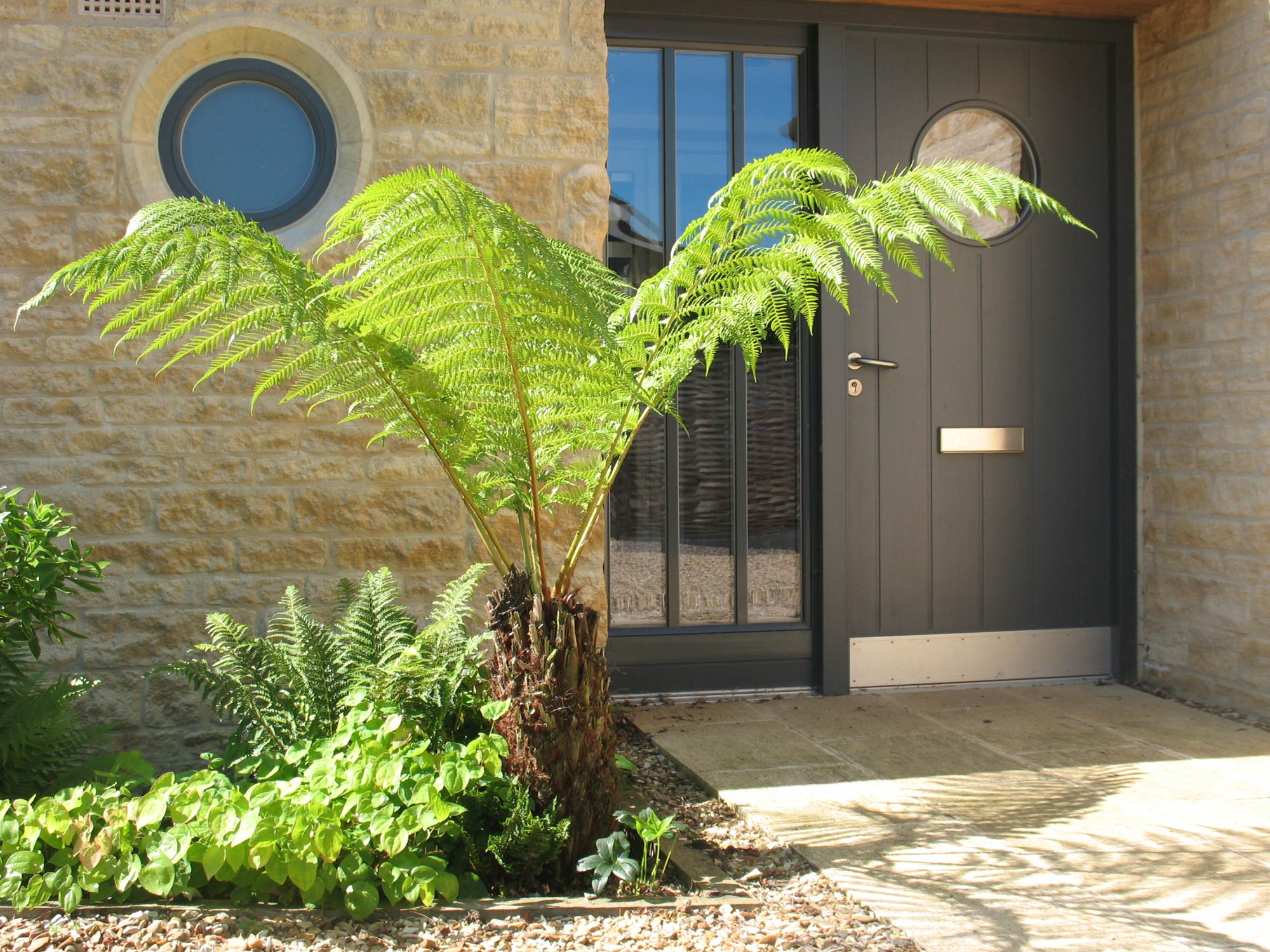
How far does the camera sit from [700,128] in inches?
163

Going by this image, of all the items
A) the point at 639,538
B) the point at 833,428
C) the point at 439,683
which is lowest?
the point at 439,683

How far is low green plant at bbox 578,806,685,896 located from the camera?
229cm

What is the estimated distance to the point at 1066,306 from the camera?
439 centimetres

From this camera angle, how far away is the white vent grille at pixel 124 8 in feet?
10.8

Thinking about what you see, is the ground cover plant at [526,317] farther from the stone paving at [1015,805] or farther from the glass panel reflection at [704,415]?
the glass panel reflection at [704,415]

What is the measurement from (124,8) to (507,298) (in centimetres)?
Result: 201

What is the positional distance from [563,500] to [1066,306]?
265 cm

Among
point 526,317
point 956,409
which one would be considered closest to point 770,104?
point 956,409

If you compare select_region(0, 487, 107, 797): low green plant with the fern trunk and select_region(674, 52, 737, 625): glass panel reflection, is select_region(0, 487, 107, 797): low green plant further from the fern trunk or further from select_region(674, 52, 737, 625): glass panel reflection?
select_region(674, 52, 737, 625): glass panel reflection

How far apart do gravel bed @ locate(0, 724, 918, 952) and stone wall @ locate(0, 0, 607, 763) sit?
4.07ft

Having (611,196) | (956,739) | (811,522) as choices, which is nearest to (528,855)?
(956,739)

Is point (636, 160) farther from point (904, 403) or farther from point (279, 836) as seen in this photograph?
point (279, 836)

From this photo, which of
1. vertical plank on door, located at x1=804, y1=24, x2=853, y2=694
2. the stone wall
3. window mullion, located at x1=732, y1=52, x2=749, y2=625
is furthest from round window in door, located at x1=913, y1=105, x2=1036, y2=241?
the stone wall

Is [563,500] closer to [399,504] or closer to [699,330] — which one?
[699,330]
